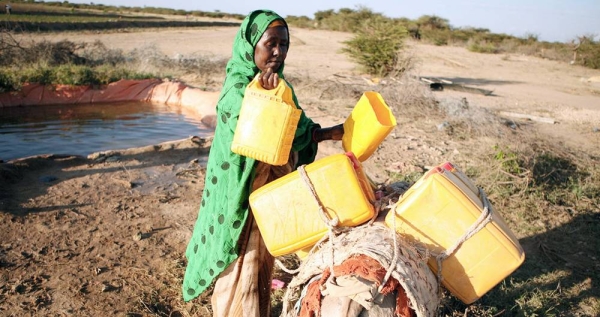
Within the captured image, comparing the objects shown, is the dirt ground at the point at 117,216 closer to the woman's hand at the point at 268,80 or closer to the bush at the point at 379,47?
the woman's hand at the point at 268,80

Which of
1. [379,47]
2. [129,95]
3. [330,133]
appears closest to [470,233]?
[330,133]

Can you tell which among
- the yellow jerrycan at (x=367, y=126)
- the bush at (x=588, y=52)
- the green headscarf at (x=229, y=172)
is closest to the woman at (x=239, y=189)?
the green headscarf at (x=229, y=172)

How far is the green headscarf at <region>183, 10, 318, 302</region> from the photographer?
1.80m

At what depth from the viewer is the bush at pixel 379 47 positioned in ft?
35.0

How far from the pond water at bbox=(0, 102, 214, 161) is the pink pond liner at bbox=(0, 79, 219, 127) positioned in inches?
7.4

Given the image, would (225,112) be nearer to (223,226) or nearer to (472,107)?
(223,226)

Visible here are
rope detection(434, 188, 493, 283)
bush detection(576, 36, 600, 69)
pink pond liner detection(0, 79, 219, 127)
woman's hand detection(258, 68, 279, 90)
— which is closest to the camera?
rope detection(434, 188, 493, 283)

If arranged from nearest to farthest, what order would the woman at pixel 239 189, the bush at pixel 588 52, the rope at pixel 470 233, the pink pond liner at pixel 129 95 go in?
the rope at pixel 470 233 < the woman at pixel 239 189 < the pink pond liner at pixel 129 95 < the bush at pixel 588 52

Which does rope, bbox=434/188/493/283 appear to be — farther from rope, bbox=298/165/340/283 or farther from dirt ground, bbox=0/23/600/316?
dirt ground, bbox=0/23/600/316

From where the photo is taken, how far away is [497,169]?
436 cm

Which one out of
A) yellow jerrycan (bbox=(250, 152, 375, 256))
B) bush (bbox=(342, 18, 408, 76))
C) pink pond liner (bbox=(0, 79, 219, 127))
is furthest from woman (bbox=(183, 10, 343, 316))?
bush (bbox=(342, 18, 408, 76))

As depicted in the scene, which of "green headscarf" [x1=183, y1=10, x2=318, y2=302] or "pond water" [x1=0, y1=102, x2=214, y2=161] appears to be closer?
"green headscarf" [x1=183, y1=10, x2=318, y2=302]

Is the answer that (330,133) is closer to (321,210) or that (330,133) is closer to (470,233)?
(321,210)

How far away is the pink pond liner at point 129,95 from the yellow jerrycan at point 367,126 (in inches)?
249
